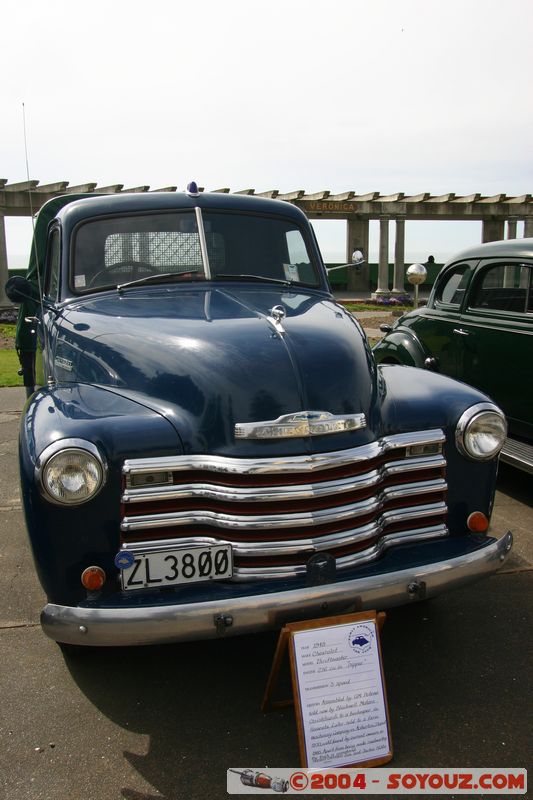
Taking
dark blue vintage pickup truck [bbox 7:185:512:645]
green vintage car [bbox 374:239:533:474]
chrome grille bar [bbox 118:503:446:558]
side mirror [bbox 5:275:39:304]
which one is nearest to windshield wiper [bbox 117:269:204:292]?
dark blue vintage pickup truck [bbox 7:185:512:645]

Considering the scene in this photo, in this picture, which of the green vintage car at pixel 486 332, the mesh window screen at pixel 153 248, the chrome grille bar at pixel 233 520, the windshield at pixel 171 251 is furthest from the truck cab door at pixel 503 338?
the chrome grille bar at pixel 233 520

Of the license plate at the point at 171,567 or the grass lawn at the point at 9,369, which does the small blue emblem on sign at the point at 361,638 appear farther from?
the grass lawn at the point at 9,369

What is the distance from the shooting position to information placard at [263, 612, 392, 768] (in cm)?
244

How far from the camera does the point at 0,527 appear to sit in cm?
475

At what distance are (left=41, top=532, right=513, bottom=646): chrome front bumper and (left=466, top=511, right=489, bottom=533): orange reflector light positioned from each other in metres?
0.63

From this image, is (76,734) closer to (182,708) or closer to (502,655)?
(182,708)

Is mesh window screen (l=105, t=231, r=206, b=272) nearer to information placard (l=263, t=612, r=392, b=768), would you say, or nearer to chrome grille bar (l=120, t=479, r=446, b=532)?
chrome grille bar (l=120, t=479, r=446, b=532)

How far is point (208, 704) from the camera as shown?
2.89 m

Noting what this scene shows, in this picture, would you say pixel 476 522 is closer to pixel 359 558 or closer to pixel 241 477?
pixel 359 558

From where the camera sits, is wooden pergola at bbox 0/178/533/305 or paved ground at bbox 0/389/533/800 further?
wooden pergola at bbox 0/178/533/305

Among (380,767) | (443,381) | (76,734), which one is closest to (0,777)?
(76,734)

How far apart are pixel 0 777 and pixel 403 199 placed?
2399 cm

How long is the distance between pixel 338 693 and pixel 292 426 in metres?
0.95

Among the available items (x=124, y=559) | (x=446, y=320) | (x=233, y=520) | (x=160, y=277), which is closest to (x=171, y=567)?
(x=124, y=559)
